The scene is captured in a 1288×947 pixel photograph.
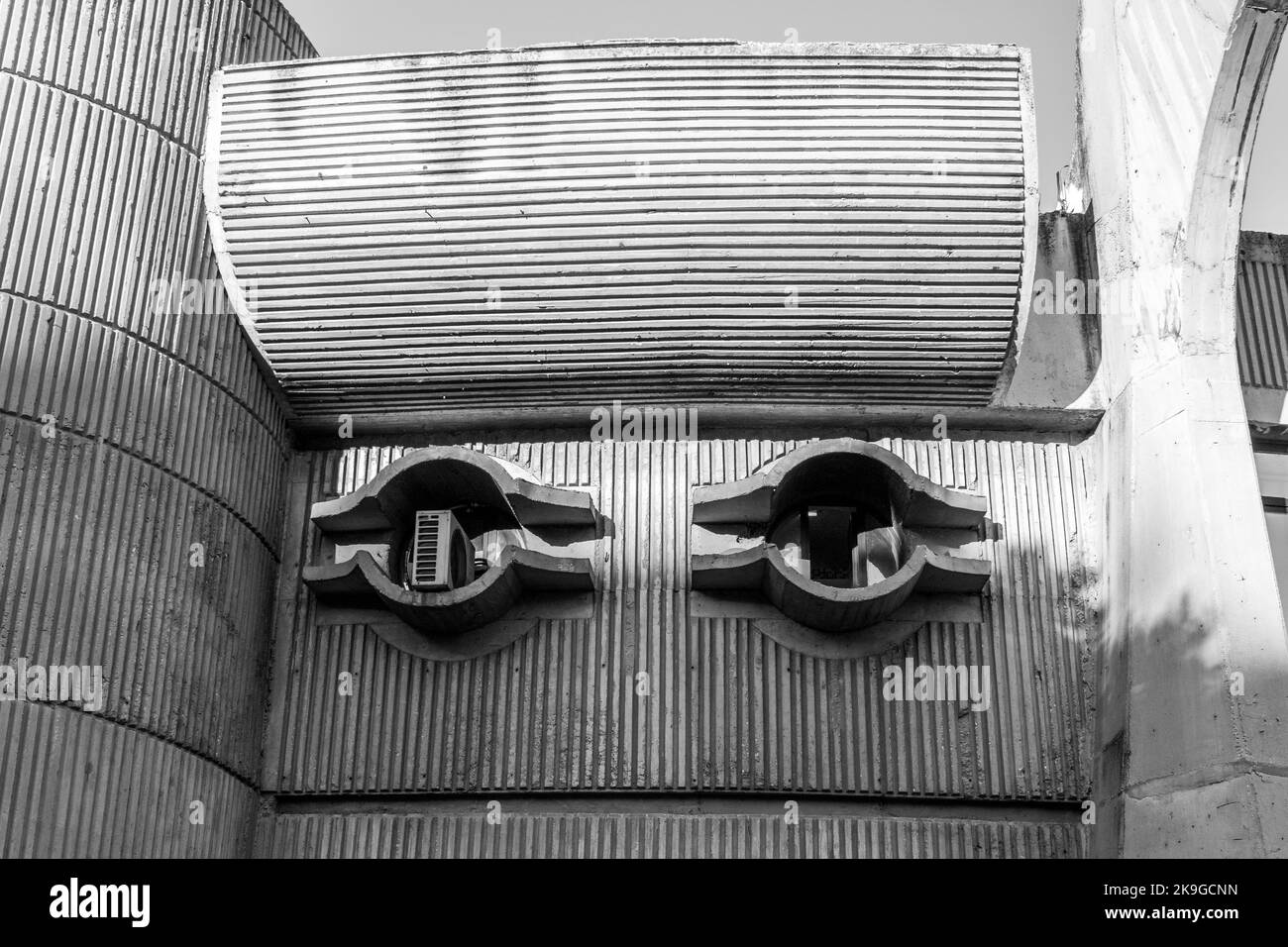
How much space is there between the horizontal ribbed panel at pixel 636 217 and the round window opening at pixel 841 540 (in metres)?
1.13

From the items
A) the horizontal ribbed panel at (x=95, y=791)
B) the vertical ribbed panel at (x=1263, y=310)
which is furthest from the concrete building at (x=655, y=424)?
the vertical ribbed panel at (x=1263, y=310)

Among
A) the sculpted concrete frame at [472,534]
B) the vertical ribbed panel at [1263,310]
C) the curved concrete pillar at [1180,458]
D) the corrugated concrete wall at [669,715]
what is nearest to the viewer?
the curved concrete pillar at [1180,458]

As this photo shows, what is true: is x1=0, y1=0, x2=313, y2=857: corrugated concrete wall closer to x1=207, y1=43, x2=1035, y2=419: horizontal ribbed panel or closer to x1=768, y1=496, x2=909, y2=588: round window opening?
x1=207, y1=43, x2=1035, y2=419: horizontal ribbed panel

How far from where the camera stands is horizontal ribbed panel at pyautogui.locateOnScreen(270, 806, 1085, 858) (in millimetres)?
13523

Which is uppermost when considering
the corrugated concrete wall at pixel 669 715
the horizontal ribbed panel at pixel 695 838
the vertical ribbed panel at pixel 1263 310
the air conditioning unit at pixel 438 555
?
the vertical ribbed panel at pixel 1263 310

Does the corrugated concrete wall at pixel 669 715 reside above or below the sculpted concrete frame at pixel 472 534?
below

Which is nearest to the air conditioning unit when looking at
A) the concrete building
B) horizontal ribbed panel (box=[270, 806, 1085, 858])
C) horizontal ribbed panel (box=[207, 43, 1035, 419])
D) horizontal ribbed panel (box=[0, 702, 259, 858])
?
the concrete building

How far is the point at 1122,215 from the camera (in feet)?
49.4

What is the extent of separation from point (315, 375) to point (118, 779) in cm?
451

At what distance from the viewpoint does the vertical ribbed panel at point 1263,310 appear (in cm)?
1598

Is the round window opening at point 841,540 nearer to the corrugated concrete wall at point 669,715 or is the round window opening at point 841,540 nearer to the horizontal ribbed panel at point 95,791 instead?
the corrugated concrete wall at point 669,715

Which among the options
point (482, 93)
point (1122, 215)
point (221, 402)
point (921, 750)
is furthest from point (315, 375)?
point (1122, 215)

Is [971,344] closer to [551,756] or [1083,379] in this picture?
[1083,379]

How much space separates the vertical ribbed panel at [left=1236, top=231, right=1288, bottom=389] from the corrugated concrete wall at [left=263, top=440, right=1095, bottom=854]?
2.58m
